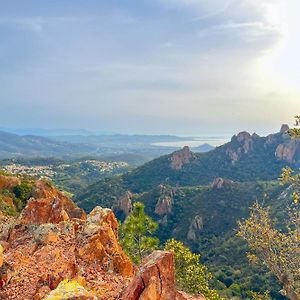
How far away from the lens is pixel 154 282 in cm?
1351

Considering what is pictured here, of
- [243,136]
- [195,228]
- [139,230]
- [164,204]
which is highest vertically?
[243,136]

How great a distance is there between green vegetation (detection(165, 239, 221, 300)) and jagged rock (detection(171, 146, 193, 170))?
143683 millimetres

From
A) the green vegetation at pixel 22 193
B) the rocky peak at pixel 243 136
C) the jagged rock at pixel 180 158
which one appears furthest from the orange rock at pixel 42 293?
the rocky peak at pixel 243 136

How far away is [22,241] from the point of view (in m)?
21.5

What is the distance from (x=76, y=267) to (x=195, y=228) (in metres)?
89.3

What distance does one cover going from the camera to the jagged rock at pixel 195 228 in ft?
334

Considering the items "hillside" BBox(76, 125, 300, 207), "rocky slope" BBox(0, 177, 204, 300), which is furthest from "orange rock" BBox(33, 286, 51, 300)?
Answer: "hillside" BBox(76, 125, 300, 207)

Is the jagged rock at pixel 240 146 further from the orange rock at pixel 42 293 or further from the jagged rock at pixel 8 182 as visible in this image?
the orange rock at pixel 42 293

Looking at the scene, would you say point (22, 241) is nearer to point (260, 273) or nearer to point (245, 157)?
point (260, 273)

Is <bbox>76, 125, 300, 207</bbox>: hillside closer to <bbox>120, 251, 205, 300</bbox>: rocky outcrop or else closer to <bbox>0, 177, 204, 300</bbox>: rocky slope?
<bbox>0, 177, 204, 300</bbox>: rocky slope

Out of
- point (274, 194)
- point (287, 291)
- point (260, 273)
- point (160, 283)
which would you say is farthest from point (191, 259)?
point (274, 194)

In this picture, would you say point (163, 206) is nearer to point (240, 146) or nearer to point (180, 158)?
point (180, 158)

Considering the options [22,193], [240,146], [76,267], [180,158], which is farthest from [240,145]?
[76,267]

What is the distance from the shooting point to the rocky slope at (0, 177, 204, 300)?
13.5 m
